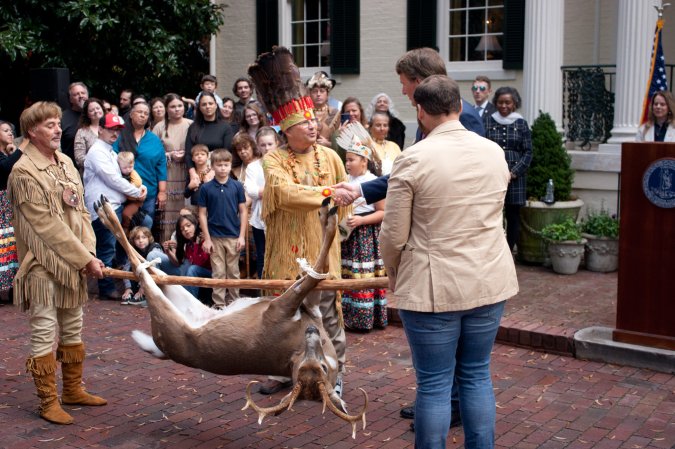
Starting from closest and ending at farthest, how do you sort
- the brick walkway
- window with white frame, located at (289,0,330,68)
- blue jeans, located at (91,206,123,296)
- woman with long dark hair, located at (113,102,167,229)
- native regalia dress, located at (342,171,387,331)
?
the brick walkway → native regalia dress, located at (342,171,387,331) → blue jeans, located at (91,206,123,296) → woman with long dark hair, located at (113,102,167,229) → window with white frame, located at (289,0,330,68)

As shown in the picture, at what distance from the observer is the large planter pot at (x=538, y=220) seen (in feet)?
34.9

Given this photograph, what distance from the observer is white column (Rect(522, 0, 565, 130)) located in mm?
11875

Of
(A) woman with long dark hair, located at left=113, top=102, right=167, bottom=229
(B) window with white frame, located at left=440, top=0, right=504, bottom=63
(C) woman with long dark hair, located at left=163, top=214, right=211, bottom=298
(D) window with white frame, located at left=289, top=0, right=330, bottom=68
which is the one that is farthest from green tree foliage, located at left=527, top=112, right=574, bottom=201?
(D) window with white frame, located at left=289, top=0, right=330, bottom=68

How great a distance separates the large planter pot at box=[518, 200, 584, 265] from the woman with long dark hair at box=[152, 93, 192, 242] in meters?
4.31

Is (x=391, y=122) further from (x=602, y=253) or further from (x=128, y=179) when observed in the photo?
(x=128, y=179)

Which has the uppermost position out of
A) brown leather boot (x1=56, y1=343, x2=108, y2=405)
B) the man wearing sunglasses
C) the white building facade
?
the white building facade

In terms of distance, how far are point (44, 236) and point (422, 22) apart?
9582 mm

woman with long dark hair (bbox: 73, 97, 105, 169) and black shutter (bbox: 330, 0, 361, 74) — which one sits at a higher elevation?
black shutter (bbox: 330, 0, 361, 74)

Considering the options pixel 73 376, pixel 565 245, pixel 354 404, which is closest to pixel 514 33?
pixel 565 245

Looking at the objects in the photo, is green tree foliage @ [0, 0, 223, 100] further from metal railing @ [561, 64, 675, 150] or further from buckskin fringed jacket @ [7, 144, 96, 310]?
buckskin fringed jacket @ [7, 144, 96, 310]

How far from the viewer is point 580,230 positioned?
33.9 feet

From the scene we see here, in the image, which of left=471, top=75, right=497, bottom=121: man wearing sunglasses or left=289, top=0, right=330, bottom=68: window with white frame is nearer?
left=471, top=75, right=497, bottom=121: man wearing sunglasses

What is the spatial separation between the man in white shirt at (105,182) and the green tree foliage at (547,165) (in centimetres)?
482

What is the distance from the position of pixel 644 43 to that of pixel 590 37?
2.04 meters
